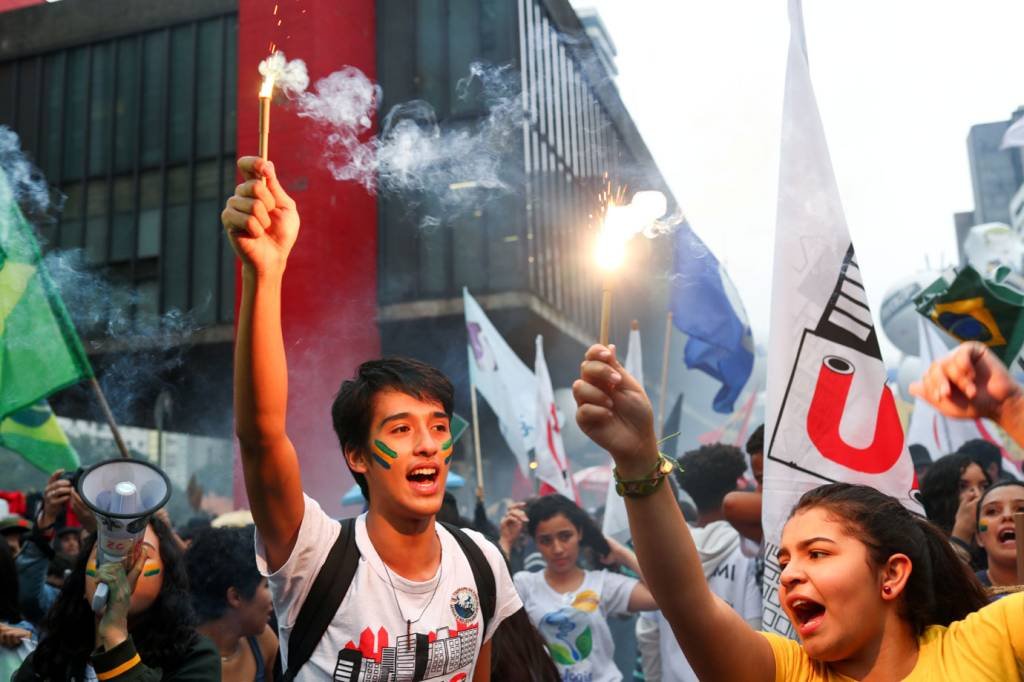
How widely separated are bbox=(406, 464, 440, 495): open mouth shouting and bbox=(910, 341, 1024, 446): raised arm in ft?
3.77

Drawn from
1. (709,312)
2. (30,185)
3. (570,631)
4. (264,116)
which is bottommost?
(570,631)

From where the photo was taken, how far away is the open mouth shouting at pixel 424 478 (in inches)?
98.3

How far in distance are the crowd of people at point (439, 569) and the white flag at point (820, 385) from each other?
1.75ft

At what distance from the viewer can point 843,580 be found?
1.98m

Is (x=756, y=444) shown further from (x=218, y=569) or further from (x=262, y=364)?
(x=262, y=364)

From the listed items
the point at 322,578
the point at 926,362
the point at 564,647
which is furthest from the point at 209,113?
the point at 322,578

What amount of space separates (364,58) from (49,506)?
9416 mm

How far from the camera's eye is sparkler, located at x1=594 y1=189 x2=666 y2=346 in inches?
68.1

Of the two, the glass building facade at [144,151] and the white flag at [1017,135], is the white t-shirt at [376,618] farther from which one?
the glass building facade at [144,151]

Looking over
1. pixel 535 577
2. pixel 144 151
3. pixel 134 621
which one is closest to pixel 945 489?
pixel 535 577

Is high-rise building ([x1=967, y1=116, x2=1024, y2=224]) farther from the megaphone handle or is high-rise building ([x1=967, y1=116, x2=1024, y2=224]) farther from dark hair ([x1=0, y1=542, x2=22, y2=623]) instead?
the megaphone handle

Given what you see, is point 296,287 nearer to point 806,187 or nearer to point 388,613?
point 806,187

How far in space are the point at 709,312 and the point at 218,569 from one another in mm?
3924

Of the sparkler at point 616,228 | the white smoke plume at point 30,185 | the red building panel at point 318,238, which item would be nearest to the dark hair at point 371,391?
the sparkler at point 616,228
